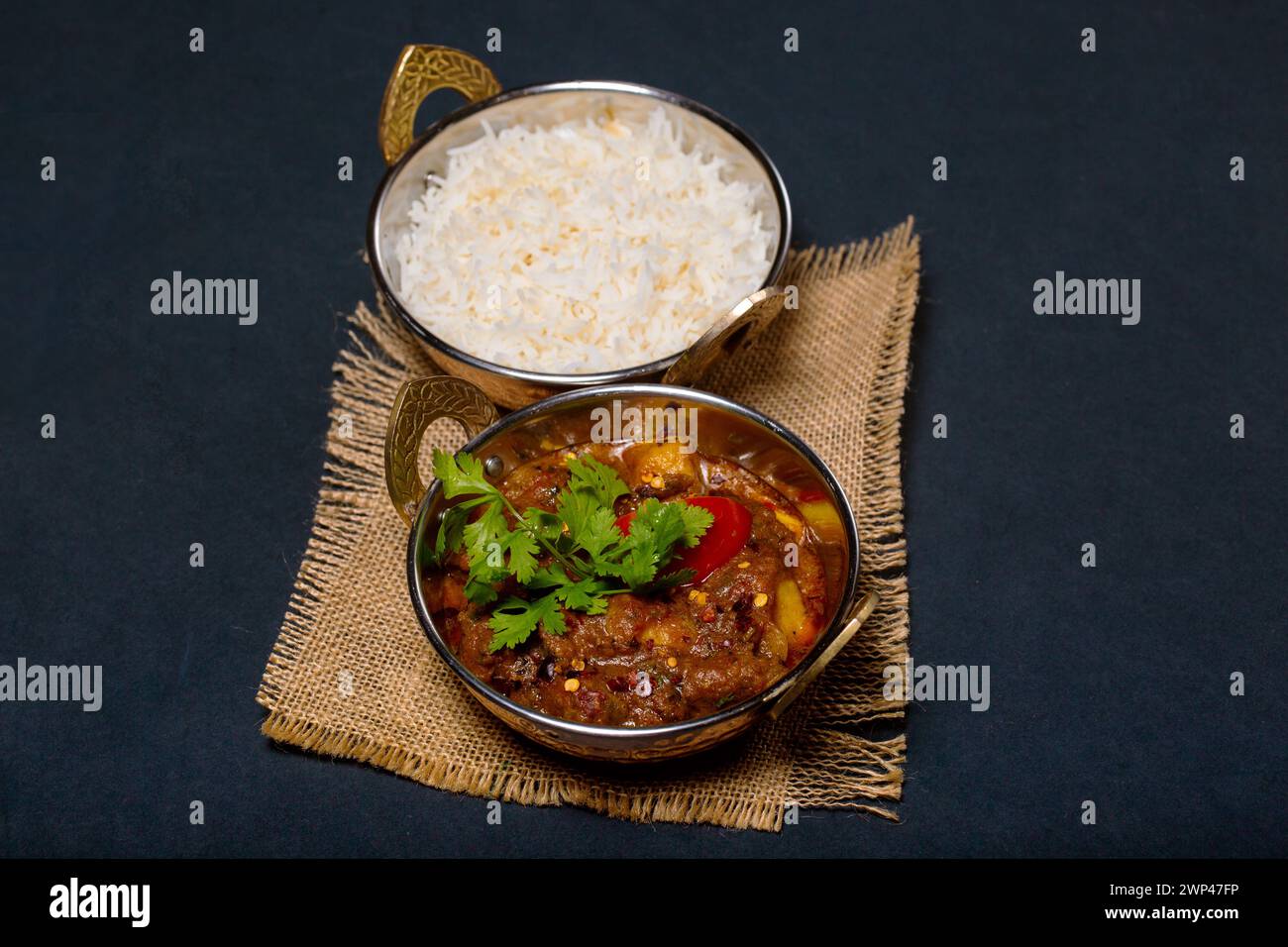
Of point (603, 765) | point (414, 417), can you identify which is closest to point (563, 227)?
point (414, 417)

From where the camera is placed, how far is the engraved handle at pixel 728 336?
10.0 feet

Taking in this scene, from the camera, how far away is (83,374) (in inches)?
144

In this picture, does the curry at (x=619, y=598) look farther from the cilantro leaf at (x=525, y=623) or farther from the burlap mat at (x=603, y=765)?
the burlap mat at (x=603, y=765)

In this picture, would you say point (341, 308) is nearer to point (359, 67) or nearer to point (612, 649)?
point (359, 67)

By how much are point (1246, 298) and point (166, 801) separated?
3.09 m

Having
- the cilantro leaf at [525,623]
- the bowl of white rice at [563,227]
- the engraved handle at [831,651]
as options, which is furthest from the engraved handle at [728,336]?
the engraved handle at [831,651]

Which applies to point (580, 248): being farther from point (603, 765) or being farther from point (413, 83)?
point (603, 765)

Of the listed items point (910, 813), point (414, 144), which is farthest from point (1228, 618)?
point (414, 144)

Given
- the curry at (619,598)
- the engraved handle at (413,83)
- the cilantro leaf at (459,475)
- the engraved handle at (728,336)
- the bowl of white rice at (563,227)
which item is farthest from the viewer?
the engraved handle at (413,83)

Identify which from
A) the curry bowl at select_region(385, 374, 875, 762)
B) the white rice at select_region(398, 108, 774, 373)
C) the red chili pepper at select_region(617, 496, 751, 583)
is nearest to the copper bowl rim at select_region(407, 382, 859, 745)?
the curry bowl at select_region(385, 374, 875, 762)

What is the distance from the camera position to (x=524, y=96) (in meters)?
3.74

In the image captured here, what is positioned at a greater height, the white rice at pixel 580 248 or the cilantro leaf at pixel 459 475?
the white rice at pixel 580 248

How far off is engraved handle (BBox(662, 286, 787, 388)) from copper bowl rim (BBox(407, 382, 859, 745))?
167 millimetres

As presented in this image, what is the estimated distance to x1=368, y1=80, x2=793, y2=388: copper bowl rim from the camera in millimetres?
3119
